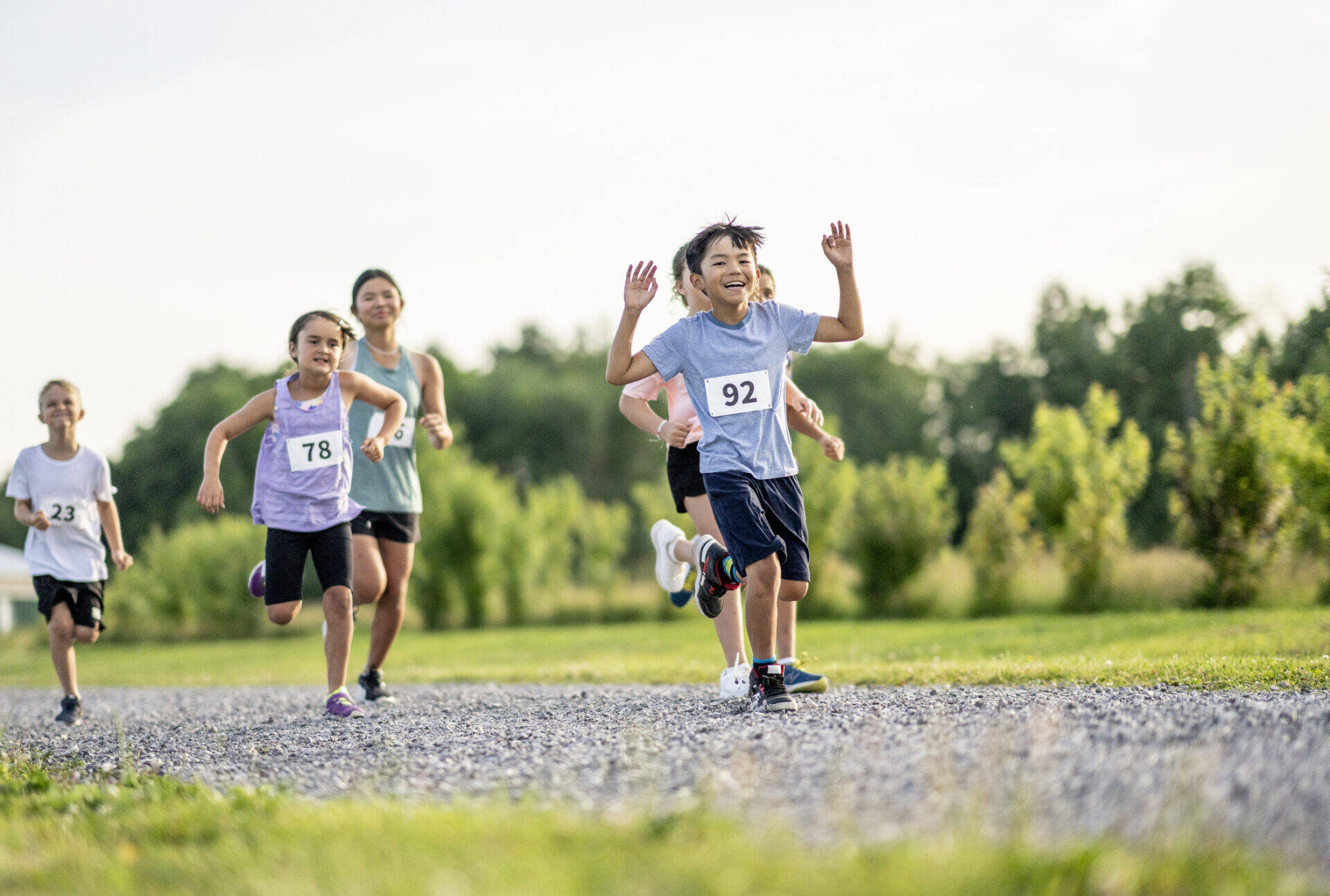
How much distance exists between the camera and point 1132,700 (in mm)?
4512

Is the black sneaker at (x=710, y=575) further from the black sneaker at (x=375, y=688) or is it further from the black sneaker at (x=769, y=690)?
the black sneaker at (x=375, y=688)

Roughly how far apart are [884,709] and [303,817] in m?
2.39

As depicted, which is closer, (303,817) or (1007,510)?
(303,817)

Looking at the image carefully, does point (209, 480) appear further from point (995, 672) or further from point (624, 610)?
point (624, 610)

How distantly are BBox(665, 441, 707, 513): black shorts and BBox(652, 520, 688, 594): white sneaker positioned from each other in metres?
0.50

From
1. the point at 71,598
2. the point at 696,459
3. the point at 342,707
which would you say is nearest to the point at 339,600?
the point at 342,707

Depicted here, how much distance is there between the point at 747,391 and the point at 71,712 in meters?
5.25

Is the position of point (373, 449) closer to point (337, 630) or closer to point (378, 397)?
point (378, 397)

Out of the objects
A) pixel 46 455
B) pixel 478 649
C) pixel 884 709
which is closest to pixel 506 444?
pixel 478 649

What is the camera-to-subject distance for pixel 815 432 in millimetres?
6203

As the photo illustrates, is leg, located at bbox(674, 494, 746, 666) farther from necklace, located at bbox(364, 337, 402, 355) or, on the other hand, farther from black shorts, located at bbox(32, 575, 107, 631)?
black shorts, located at bbox(32, 575, 107, 631)

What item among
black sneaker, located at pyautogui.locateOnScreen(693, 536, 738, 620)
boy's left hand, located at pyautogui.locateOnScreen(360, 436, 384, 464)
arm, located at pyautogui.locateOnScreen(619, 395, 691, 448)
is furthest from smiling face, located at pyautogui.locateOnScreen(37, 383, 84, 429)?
black sneaker, located at pyautogui.locateOnScreen(693, 536, 738, 620)

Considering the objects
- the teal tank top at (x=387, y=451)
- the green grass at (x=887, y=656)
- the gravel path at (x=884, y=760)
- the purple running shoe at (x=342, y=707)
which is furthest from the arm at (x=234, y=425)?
the green grass at (x=887, y=656)

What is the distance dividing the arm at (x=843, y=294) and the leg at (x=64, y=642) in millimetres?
5292
